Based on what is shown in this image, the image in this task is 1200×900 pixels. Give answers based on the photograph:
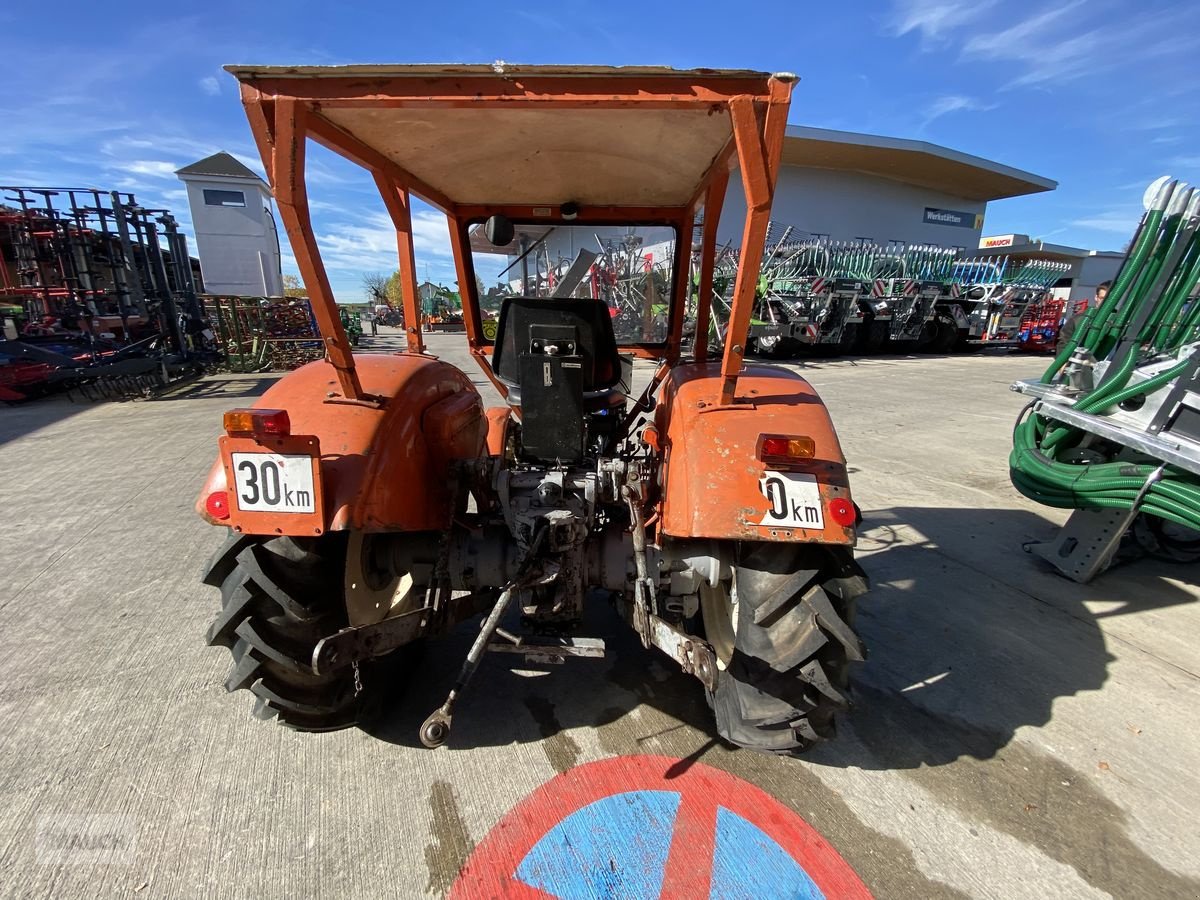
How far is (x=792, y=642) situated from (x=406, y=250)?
257 cm

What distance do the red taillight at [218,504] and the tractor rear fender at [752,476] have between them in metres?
1.45

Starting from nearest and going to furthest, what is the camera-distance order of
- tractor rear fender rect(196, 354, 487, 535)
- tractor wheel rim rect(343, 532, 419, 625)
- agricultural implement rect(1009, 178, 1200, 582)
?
tractor rear fender rect(196, 354, 487, 535) < tractor wheel rim rect(343, 532, 419, 625) < agricultural implement rect(1009, 178, 1200, 582)

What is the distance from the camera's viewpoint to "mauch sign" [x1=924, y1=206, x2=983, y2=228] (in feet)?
110

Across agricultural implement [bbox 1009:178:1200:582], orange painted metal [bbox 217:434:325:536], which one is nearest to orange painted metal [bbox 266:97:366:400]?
orange painted metal [bbox 217:434:325:536]

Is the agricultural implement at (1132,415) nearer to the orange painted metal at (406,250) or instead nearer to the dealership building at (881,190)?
the orange painted metal at (406,250)

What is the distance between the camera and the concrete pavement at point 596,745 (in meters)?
1.79

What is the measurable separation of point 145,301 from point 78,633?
10.2 m

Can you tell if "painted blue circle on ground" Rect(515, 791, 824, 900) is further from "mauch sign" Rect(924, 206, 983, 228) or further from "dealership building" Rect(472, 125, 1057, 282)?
"mauch sign" Rect(924, 206, 983, 228)

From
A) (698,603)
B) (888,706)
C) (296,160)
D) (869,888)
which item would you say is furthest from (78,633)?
(888,706)

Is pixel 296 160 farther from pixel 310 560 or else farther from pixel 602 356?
pixel 602 356

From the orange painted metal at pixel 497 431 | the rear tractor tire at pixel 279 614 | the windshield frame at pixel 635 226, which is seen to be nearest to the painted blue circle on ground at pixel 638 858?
the rear tractor tire at pixel 279 614

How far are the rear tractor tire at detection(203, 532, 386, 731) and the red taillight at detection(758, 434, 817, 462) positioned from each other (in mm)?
1476

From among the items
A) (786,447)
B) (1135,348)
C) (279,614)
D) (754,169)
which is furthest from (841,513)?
(1135,348)

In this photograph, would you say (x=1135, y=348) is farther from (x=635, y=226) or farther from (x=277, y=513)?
(x=277, y=513)
